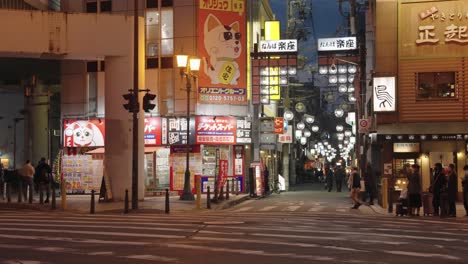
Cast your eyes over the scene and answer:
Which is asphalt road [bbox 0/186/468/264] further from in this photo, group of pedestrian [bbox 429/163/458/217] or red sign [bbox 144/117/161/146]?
red sign [bbox 144/117/161/146]

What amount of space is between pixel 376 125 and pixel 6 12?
684 inches

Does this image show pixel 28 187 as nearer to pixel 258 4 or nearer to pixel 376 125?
pixel 376 125

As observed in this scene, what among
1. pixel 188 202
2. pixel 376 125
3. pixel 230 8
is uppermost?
pixel 230 8

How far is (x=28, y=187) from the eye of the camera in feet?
94.9

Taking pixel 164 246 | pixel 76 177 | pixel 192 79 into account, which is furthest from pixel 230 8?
pixel 164 246

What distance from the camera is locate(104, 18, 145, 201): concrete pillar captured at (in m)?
28.5

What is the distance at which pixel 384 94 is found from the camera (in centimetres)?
3055

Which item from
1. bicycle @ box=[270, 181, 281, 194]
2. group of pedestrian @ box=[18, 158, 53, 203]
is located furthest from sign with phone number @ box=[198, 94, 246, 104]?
group of pedestrian @ box=[18, 158, 53, 203]

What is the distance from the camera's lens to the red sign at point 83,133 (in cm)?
3688

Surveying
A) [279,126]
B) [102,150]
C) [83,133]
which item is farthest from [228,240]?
[279,126]

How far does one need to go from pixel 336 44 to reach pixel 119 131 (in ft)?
50.0

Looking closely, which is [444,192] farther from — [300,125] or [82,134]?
[300,125]

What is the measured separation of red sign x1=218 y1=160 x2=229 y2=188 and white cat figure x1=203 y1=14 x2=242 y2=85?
4.78 metres

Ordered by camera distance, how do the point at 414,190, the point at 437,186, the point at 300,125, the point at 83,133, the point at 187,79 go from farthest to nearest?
the point at 300,125 → the point at 83,133 → the point at 187,79 → the point at 414,190 → the point at 437,186
